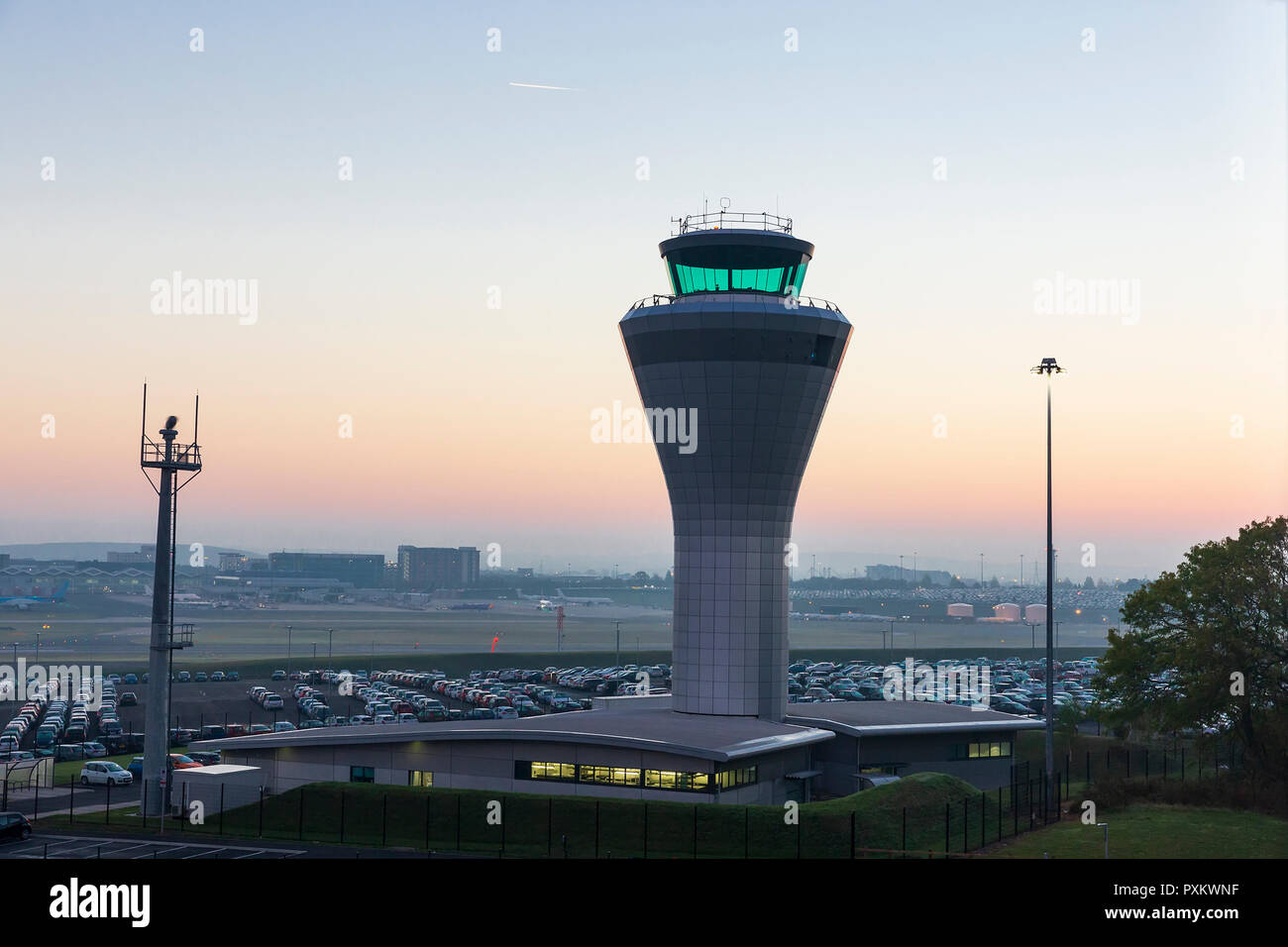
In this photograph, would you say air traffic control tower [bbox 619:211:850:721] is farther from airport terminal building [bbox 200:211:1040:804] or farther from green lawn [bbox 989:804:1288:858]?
green lawn [bbox 989:804:1288:858]

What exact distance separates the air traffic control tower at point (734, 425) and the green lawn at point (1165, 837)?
2024 cm

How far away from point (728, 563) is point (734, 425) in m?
7.60

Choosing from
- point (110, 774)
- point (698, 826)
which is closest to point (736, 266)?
point (698, 826)

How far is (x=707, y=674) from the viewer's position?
2520 inches

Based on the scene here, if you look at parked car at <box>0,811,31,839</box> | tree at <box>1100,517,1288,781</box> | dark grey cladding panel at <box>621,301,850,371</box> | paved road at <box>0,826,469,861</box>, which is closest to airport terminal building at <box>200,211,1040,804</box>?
dark grey cladding panel at <box>621,301,850,371</box>

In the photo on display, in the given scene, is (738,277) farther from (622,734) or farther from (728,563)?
(622,734)

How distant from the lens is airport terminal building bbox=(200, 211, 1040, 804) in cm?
5828

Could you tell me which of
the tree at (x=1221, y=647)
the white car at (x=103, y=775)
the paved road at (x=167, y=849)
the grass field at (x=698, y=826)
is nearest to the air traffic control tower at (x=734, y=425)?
the grass field at (x=698, y=826)

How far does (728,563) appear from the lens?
63.2 m

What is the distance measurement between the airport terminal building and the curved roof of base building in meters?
0.16

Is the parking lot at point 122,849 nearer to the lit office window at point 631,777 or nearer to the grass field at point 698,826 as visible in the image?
the grass field at point 698,826

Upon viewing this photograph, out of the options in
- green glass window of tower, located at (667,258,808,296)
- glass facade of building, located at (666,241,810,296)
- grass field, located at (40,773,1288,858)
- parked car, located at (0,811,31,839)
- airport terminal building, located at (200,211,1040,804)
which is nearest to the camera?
parked car, located at (0,811,31,839)

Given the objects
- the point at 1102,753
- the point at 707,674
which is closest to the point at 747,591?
the point at 707,674
